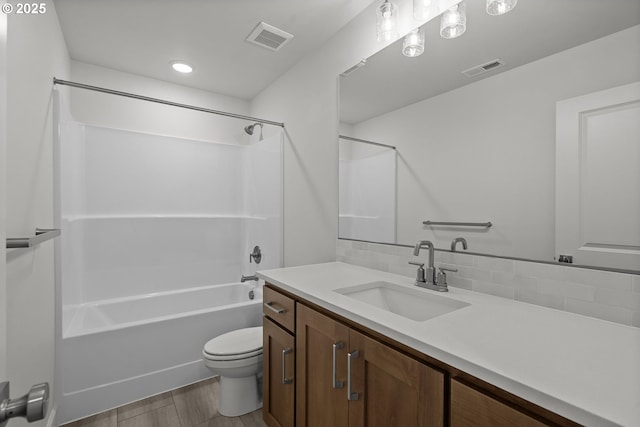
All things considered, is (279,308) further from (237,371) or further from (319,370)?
(237,371)

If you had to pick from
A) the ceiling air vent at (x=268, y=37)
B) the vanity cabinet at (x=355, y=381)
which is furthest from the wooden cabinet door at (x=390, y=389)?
the ceiling air vent at (x=268, y=37)

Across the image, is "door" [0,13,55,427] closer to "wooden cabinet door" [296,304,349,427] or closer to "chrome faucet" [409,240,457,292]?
"wooden cabinet door" [296,304,349,427]

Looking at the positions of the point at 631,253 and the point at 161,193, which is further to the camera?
the point at 161,193

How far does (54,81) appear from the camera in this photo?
1774mm

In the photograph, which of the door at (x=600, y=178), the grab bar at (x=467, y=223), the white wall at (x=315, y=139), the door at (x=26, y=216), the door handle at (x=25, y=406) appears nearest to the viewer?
the door handle at (x=25, y=406)

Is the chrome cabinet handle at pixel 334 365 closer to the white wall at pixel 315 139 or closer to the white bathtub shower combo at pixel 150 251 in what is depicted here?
the white wall at pixel 315 139

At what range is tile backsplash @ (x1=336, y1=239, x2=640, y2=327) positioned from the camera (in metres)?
0.89

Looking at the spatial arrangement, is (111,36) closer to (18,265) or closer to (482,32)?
(18,265)

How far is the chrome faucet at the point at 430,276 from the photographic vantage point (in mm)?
1273

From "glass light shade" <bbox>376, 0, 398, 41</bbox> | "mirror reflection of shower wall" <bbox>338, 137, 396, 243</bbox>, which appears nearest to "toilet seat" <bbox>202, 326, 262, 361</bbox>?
"mirror reflection of shower wall" <bbox>338, 137, 396, 243</bbox>

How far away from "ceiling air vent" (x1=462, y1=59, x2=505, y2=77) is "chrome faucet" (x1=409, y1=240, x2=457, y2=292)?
2.55 feet

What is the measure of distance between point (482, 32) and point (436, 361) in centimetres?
133

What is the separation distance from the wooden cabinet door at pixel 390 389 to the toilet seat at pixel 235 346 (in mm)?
928

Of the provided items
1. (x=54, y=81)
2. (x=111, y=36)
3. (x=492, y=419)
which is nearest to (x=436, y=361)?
(x=492, y=419)
